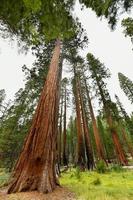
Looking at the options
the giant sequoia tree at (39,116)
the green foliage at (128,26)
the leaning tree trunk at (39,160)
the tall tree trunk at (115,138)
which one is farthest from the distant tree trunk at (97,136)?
the leaning tree trunk at (39,160)

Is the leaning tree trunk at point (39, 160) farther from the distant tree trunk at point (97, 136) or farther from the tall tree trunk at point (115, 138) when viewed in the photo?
the tall tree trunk at point (115, 138)

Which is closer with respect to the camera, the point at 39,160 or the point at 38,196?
the point at 38,196

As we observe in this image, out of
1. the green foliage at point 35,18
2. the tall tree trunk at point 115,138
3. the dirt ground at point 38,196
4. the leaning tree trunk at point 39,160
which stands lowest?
the dirt ground at point 38,196

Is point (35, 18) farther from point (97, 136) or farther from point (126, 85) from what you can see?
point (126, 85)

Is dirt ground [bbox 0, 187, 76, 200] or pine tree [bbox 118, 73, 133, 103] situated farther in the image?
pine tree [bbox 118, 73, 133, 103]

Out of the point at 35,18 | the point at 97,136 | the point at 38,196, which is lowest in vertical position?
the point at 38,196

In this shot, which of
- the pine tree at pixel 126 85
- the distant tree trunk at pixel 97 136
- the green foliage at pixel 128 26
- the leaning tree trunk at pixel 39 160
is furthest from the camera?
the pine tree at pixel 126 85

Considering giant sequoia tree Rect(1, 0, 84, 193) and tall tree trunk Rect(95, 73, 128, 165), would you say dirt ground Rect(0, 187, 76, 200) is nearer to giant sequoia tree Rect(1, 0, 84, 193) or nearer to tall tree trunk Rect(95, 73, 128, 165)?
giant sequoia tree Rect(1, 0, 84, 193)

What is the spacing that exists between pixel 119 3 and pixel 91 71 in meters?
17.8

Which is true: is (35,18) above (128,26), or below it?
below

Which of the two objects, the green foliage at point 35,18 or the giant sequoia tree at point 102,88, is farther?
the giant sequoia tree at point 102,88

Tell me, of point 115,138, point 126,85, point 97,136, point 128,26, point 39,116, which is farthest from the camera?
point 126,85

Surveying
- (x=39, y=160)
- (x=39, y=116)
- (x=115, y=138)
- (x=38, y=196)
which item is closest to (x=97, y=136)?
(x=115, y=138)

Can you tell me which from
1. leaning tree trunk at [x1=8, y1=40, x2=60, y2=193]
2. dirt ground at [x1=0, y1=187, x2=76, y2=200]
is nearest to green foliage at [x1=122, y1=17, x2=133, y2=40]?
leaning tree trunk at [x1=8, y1=40, x2=60, y2=193]
